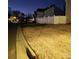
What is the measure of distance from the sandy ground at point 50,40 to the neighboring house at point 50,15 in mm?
55

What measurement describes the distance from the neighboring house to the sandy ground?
6 centimetres

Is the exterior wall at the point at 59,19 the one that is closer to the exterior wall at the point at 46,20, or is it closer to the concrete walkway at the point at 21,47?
the exterior wall at the point at 46,20

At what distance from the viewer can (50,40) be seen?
6.75 ft

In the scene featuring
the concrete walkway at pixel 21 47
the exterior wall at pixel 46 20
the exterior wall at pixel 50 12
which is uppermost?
the exterior wall at pixel 50 12

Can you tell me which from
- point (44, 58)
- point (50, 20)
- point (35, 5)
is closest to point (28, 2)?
point (35, 5)

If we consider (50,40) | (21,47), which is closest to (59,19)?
(50,40)

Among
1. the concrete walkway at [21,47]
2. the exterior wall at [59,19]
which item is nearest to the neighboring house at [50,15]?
the exterior wall at [59,19]

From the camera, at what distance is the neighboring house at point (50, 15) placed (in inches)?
81.2

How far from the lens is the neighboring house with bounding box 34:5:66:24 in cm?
206

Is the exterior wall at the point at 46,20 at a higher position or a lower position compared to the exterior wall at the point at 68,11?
lower

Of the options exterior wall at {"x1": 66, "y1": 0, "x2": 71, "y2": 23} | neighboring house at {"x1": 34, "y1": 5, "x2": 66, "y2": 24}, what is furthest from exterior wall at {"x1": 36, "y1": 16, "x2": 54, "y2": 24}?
exterior wall at {"x1": 66, "y1": 0, "x2": 71, "y2": 23}

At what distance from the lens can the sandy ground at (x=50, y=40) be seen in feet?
6.62

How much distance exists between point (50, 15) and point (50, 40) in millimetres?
266

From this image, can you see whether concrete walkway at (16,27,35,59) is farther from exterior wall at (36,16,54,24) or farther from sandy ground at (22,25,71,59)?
exterior wall at (36,16,54,24)
